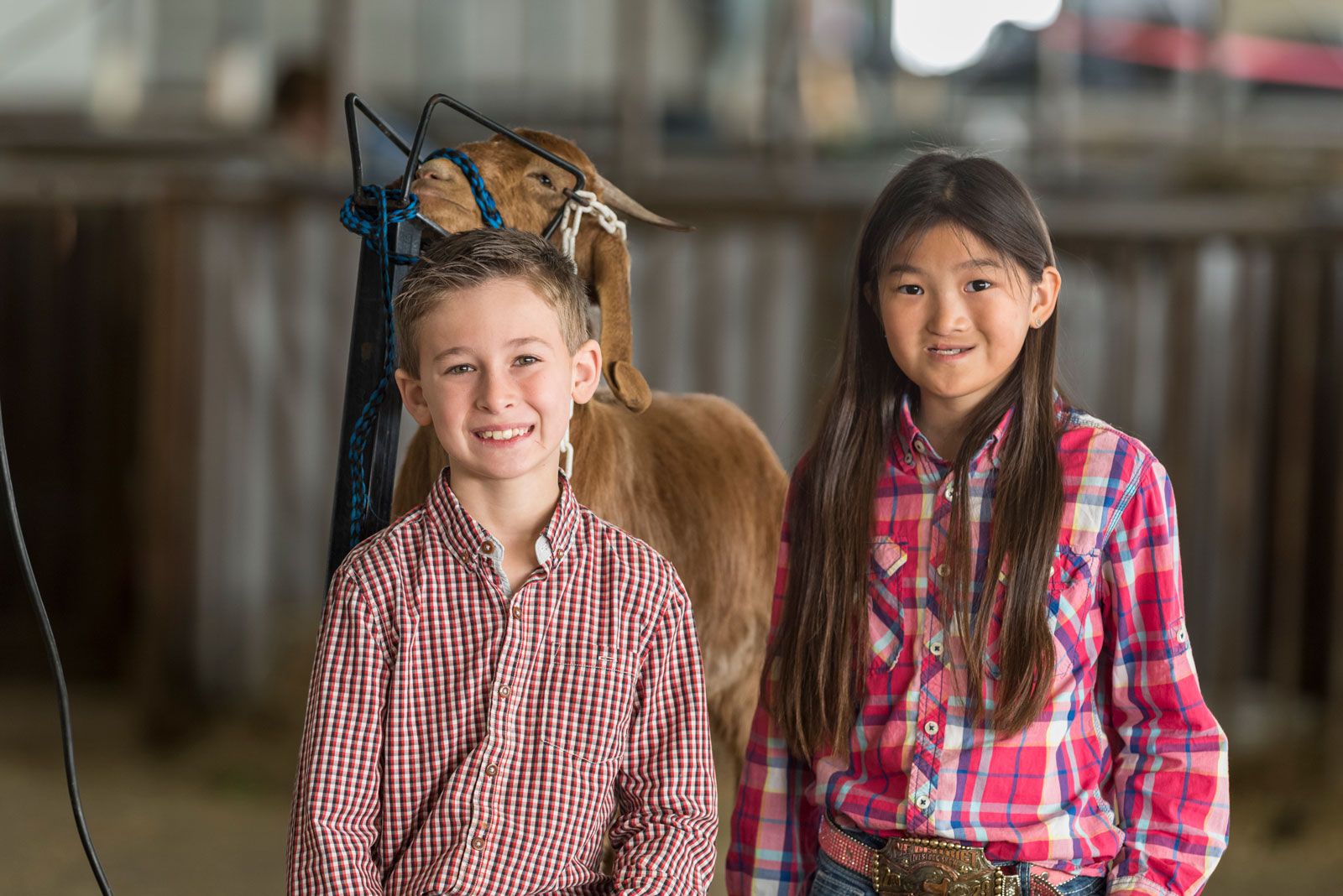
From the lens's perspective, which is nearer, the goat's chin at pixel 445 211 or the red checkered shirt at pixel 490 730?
the red checkered shirt at pixel 490 730

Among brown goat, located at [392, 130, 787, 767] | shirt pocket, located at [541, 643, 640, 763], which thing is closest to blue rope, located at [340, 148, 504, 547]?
brown goat, located at [392, 130, 787, 767]

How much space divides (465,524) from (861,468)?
562mm

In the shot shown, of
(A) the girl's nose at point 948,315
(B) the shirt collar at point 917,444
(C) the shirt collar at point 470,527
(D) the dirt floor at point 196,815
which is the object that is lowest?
(D) the dirt floor at point 196,815

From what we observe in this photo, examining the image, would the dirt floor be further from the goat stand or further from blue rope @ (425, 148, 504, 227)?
blue rope @ (425, 148, 504, 227)

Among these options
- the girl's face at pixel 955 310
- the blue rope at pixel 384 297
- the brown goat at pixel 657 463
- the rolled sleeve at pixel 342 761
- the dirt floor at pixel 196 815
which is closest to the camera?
the rolled sleeve at pixel 342 761

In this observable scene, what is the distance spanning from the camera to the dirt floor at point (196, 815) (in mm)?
3924

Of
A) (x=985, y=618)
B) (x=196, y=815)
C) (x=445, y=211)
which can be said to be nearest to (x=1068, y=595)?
(x=985, y=618)

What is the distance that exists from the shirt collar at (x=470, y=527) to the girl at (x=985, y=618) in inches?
14.8

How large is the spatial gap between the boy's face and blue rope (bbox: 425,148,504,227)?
0.47 meters

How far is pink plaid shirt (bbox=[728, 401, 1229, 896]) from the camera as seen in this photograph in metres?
1.59

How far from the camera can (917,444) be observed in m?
1.75

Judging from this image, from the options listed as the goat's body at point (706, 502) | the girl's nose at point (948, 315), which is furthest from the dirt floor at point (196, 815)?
the girl's nose at point (948, 315)

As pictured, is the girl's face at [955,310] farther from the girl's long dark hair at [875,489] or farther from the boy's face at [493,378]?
the boy's face at [493,378]

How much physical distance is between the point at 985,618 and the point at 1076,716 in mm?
176
